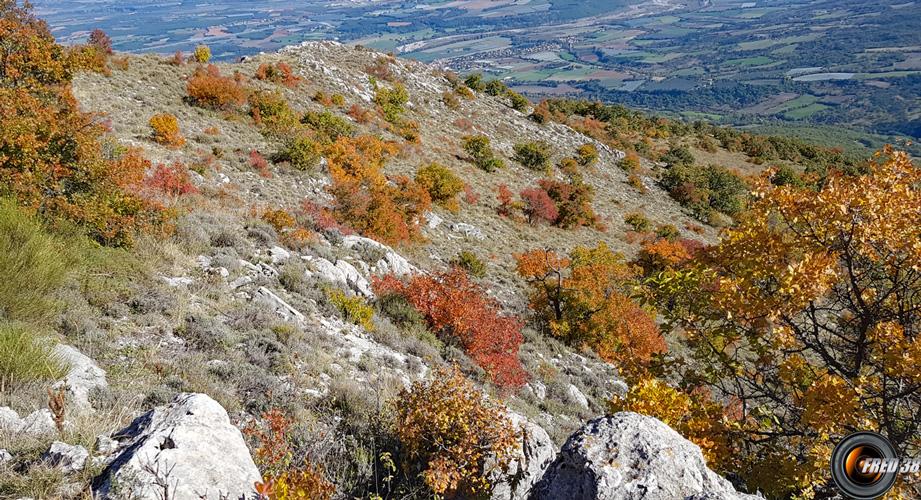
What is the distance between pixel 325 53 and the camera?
40.3 metres

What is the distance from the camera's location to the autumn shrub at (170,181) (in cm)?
1366

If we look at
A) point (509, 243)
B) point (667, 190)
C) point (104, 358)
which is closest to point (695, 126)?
point (667, 190)

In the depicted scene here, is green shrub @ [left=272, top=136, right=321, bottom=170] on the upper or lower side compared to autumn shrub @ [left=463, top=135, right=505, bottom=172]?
upper

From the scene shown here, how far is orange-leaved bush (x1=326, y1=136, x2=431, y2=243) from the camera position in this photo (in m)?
17.9

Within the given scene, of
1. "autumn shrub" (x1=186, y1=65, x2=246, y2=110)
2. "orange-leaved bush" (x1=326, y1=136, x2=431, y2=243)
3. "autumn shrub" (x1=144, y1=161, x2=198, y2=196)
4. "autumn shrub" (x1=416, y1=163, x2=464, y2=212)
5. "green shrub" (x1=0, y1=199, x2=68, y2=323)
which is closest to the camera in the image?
"green shrub" (x1=0, y1=199, x2=68, y2=323)

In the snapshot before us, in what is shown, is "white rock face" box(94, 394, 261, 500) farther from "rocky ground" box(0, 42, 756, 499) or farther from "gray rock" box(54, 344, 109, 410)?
"gray rock" box(54, 344, 109, 410)

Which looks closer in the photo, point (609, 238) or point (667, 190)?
point (609, 238)

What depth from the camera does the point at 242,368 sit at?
21.6 ft

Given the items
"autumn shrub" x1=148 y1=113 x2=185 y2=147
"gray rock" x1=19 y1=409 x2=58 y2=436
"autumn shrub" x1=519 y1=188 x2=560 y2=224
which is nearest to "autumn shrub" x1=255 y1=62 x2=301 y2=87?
"autumn shrub" x1=148 y1=113 x2=185 y2=147

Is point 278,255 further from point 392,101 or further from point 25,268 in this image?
point 392,101

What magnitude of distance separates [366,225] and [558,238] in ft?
39.8

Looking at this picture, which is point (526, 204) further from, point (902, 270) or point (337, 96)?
point (902, 270)

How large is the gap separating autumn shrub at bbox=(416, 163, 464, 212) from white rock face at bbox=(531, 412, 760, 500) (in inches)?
782

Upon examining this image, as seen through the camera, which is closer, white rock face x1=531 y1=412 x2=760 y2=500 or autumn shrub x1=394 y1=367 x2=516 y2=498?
white rock face x1=531 y1=412 x2=760 y2=500
